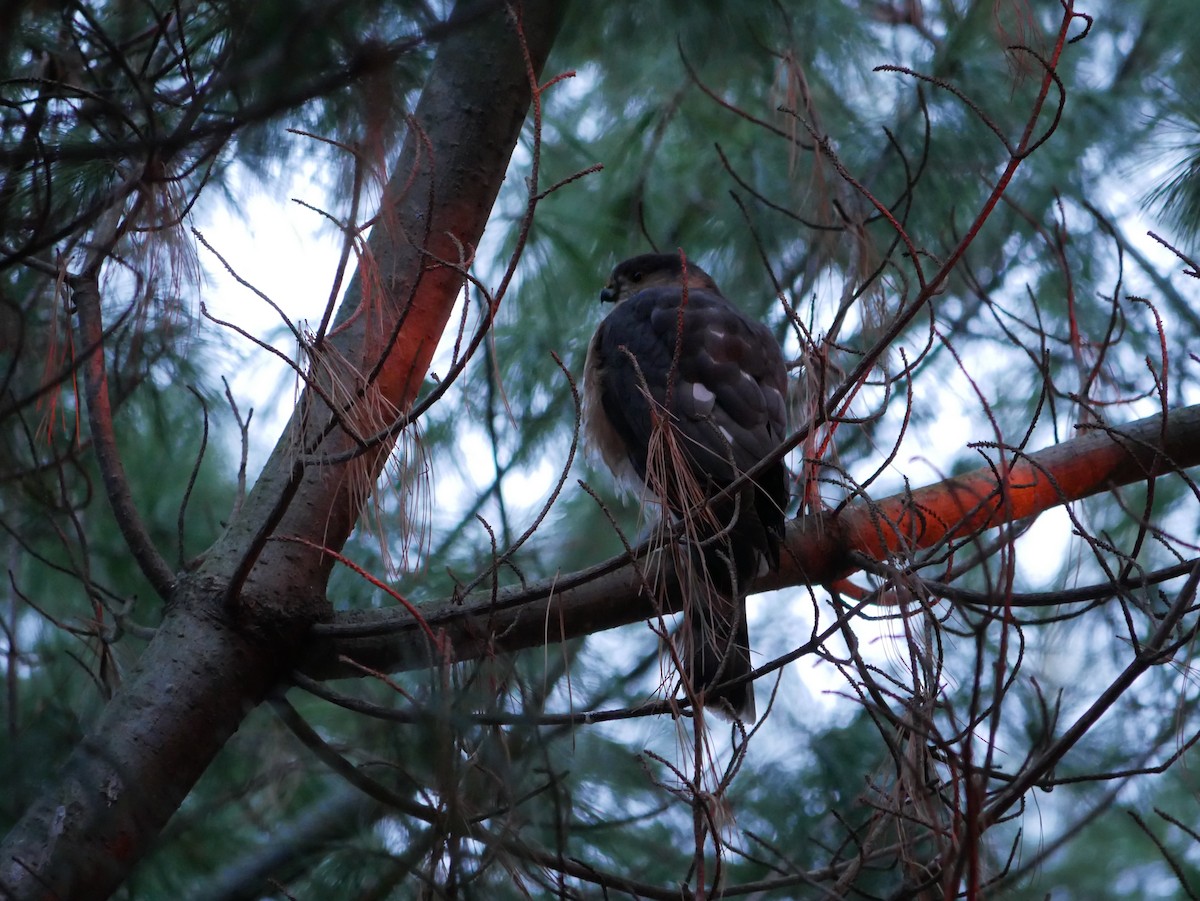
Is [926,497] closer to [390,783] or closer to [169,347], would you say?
[390,783]

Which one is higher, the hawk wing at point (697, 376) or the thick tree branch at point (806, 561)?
the hawk wing at point (697, 376)

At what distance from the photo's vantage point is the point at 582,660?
3.19 meters

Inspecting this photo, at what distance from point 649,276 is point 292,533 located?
63.4 inches

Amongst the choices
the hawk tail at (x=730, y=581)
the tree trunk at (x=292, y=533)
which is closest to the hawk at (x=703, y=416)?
the hawk tail at (x=730, y=581)

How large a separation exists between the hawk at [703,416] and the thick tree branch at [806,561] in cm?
11

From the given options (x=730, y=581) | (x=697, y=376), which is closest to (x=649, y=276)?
(x=697, y=376)

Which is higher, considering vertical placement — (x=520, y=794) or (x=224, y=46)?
(x=224, y=46)

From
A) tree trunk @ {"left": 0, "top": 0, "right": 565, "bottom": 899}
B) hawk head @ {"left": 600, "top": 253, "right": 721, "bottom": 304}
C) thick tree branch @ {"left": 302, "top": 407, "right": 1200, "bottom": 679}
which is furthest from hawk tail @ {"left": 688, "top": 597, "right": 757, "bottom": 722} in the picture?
hawk head @ {"left": 600, "top": 253, "right": 721, "bottom": 304}

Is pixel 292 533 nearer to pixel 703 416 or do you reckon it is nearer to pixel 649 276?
pixel 703 416

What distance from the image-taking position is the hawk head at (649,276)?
3.47 m

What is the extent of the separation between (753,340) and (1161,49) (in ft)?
5.78

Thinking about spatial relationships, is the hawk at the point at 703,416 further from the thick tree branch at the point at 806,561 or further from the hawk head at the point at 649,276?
the thick tree branch at the point at 806,561

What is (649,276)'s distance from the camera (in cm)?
350

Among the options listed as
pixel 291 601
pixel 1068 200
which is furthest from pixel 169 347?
pixel 1068 200
